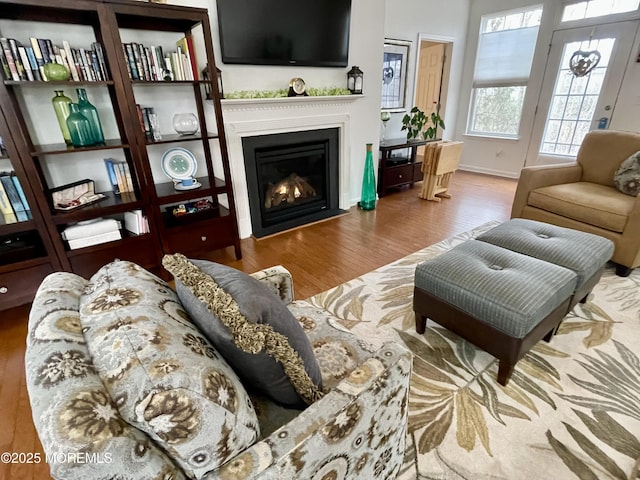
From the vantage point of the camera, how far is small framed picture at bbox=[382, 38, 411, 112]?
4.41m

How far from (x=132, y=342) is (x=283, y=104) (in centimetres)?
279

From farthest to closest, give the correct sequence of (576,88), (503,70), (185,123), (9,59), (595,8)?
1. (503,70)
2. (576,88)
3. (595,8)
4. (185,123)
5. (9,59)

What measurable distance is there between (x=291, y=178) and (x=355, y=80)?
1225 millimetres

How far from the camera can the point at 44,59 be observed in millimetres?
1847

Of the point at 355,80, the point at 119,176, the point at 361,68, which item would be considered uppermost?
the point at 361,68

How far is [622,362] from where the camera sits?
162cm

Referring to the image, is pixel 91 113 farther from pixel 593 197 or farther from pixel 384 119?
pixel 593 197

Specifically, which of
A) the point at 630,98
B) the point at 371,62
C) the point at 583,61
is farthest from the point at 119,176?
the point at 630,98

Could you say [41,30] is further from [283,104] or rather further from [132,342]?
[132,342]

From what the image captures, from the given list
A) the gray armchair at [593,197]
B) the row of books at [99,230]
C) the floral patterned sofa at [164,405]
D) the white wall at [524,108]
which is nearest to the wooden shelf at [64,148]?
the row of books at [99,230]

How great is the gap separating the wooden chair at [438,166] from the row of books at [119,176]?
3.21 m

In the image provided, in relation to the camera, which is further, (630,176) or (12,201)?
(630,176)

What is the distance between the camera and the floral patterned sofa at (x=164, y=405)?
544 millimetres

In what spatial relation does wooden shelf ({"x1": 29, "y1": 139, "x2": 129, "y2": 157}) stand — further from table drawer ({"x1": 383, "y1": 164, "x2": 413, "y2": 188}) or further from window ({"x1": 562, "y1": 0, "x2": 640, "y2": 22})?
window ({"x1": 562, "y1": 0, "x2": 640, "y2": 22})
